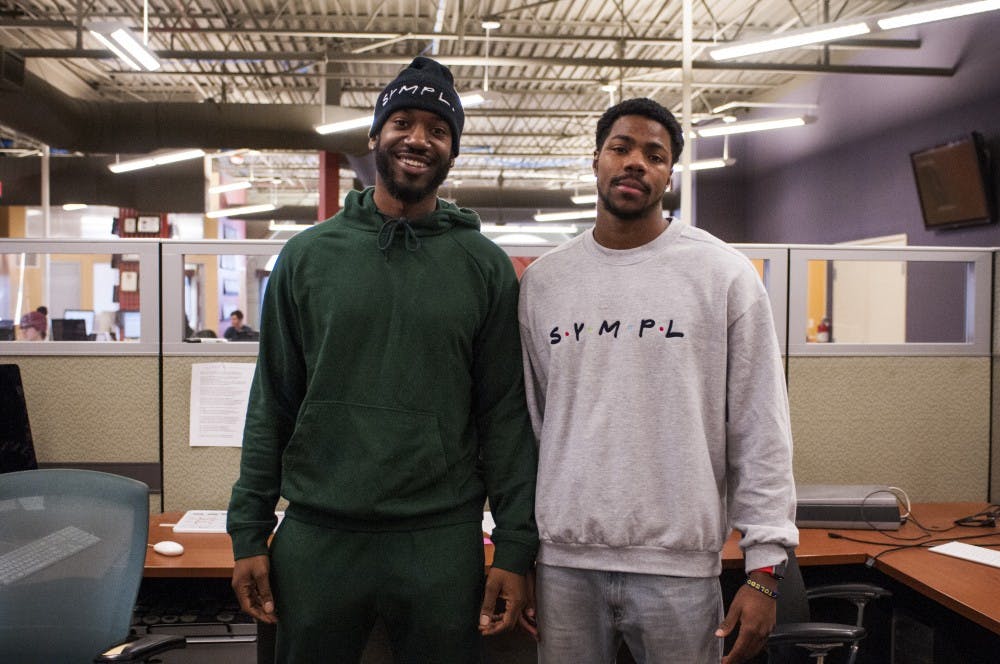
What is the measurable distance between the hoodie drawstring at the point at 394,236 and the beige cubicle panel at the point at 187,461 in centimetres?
91

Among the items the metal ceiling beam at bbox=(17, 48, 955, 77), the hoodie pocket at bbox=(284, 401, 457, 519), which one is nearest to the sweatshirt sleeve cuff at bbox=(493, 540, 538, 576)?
the hoodie pocket at bbox=(284, 401, 457, 519)

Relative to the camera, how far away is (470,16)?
6.94m

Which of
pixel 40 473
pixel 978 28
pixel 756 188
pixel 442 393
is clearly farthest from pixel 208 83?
pixel 442 393

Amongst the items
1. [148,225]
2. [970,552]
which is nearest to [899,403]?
[970,552]

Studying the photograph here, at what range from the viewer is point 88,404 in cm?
200

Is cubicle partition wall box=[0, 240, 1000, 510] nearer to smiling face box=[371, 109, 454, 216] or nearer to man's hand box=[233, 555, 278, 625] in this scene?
smiling face box=[371, 109, 454, 216]

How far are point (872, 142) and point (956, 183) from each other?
1513mm

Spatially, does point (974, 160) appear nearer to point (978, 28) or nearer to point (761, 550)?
point (978, 28)

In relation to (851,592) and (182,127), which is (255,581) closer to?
(851,592)

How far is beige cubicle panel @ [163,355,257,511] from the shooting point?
6.61 feet

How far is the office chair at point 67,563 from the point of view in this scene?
4.97 feet

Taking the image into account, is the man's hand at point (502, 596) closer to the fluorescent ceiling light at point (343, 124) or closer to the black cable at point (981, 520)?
the black cable at point (981, 520)

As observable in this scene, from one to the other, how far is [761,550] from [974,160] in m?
5.62

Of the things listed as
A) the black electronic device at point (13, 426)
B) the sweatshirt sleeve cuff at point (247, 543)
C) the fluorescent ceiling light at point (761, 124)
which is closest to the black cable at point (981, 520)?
the sweatshirt sleeve cuff at point (247, 543)
